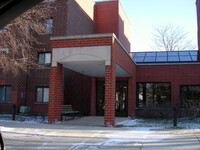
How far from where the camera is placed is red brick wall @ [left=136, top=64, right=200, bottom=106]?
58.3 ft

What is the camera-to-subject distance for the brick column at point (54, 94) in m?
11.5

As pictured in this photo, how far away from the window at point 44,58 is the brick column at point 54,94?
7.02 m

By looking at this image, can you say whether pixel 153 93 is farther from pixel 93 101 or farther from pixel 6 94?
pixel 6 94

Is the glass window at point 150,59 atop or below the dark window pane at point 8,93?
atop

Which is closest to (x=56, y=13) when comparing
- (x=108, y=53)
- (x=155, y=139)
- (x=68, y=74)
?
(x=68, y=74)

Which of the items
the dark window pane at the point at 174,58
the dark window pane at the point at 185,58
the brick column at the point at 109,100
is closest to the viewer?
the brick column at the point at 109,100

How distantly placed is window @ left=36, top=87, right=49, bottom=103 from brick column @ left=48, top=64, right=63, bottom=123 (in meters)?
7.24

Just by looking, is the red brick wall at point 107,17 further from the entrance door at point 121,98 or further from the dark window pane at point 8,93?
the dark window pane at point 8,93

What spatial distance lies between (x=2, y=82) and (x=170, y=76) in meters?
13.7

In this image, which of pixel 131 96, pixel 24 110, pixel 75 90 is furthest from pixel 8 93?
pixel 131 96

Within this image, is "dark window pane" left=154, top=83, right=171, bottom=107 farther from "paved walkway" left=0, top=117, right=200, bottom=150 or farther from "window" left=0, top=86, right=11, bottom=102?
"window" left=0, top=86, right=11, bottom=102

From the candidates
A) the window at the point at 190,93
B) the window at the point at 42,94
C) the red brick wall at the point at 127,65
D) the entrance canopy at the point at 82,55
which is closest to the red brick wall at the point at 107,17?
the red brick wall at the point at 127,65

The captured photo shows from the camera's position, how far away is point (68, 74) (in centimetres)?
1902

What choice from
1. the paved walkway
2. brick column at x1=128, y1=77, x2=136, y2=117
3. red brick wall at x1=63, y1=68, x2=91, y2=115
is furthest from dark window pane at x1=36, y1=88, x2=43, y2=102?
the paved walkway
